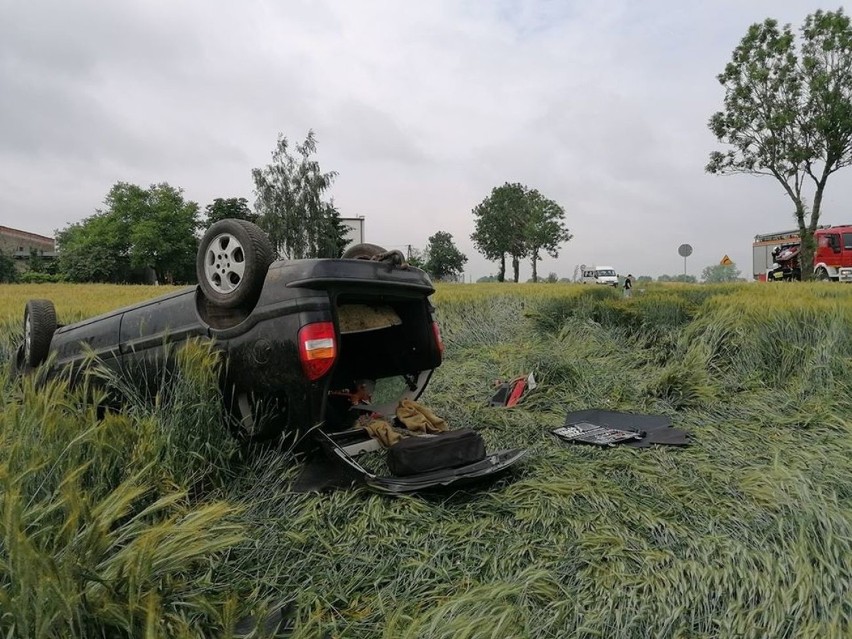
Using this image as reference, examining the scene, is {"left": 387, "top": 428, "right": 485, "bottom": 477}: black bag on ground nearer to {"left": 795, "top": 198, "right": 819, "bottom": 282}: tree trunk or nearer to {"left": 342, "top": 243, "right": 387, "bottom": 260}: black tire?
{"left": 342, "top": 243, "right": 387, "bottom": 260}: black tire

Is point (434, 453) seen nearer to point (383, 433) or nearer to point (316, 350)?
point (383, 433)

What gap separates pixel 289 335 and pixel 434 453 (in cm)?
96

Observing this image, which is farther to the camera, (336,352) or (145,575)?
(336,352)

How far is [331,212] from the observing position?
42594 mm

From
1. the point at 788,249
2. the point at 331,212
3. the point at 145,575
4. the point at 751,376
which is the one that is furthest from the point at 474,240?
the point at 145,575

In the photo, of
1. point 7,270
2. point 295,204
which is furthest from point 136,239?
point 295,204

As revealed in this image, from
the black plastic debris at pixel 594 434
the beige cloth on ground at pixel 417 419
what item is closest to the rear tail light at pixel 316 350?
the beige cloth on ground at pixel 417 419

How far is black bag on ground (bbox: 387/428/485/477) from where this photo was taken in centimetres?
259

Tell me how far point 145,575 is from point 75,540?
0.19m

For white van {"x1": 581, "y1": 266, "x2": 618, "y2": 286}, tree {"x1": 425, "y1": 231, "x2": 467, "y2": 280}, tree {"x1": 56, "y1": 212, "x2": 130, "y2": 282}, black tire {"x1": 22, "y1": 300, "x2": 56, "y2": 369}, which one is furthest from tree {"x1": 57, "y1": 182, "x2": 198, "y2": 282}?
black tire {"x1": 22, "y1": 300, "x2": 56, "y2": 369}

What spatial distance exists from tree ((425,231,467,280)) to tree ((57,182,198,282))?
108 feet

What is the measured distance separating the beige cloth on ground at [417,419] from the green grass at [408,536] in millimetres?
574

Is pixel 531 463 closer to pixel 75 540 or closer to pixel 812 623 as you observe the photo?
pixel 812 623

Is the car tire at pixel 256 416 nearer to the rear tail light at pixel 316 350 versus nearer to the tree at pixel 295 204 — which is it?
the rear tail light at pixel 316 350
